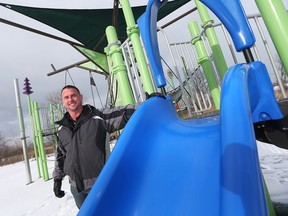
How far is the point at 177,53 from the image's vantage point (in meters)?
3.47

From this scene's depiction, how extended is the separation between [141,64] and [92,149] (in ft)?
2.96

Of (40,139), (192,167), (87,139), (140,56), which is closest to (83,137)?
(87,139)

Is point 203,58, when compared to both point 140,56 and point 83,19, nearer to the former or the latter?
point 140,56

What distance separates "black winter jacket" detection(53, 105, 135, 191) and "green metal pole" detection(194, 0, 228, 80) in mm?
1443

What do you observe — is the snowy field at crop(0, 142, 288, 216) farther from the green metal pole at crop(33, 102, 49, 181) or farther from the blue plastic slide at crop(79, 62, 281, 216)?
the green metal pole at crop(33, 102, 49, 181)

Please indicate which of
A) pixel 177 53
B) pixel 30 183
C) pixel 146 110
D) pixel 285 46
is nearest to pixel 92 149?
pixel 146 110

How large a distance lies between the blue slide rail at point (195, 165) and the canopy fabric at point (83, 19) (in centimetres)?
399

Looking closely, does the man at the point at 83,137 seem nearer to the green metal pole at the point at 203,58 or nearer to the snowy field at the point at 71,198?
the snowy field at the point at 71,198

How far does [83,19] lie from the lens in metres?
5.53

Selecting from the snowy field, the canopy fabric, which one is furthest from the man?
the canopy fabric

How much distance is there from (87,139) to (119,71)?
0.78 metres

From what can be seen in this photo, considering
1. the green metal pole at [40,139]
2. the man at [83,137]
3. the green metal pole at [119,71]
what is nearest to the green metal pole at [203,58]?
the green metal pole at [119,71]

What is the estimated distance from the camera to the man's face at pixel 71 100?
2.06m

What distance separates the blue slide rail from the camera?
61 cm
